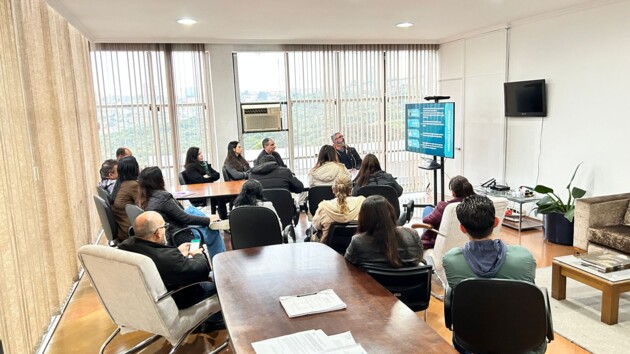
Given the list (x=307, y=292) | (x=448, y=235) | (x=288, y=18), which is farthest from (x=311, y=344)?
(x=288, y=18)

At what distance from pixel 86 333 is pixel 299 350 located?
8.24 ft

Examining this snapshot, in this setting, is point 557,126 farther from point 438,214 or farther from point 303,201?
point 303,201

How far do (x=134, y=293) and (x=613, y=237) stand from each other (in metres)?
4.20

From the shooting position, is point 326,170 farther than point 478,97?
No

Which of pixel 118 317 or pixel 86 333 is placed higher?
pixel 118 317

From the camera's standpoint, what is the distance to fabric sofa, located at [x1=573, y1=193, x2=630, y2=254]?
175 inches

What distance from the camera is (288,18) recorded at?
5.38 meters

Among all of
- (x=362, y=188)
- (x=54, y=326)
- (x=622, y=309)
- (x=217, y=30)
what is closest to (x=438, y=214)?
(x=362, y=188)

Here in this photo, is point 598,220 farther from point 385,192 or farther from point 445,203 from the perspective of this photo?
point 385,192

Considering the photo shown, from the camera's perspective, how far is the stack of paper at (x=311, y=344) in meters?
1.67

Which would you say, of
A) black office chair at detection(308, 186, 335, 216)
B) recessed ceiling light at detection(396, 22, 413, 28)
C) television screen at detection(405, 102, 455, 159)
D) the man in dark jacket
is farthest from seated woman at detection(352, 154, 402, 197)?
recessed ceiling light at detection(396, 22, 413, 28)

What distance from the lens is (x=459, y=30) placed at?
683cm

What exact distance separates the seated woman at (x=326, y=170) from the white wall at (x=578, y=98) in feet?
9.02

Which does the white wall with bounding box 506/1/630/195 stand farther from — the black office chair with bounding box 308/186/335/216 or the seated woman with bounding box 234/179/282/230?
the seated woman with bounding box 234/179/282/230
